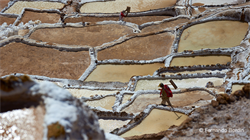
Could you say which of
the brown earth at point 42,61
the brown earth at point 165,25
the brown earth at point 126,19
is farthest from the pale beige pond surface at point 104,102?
the brown earth at point 126,19

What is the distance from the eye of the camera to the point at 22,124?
3.86 m

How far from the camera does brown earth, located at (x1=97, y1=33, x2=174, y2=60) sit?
1485 centimetres

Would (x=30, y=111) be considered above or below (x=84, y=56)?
above

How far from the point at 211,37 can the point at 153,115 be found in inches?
324

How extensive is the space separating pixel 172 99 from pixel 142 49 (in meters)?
5.99

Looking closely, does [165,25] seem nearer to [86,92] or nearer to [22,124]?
[86,92]

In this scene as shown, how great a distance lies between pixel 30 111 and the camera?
391cm

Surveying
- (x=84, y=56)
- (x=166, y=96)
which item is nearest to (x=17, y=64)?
(x=84, y=56)

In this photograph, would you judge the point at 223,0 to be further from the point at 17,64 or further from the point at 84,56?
the point at 17,64

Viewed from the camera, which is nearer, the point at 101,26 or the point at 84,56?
the point at 84,56

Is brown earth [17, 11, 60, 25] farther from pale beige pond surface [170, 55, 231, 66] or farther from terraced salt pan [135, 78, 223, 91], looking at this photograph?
terraced salt pan [135, 78, 223, 91]

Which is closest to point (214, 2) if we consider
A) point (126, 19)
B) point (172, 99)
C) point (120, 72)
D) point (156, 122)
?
point (126, 19)

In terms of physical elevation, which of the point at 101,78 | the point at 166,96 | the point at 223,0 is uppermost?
the point at 223,0

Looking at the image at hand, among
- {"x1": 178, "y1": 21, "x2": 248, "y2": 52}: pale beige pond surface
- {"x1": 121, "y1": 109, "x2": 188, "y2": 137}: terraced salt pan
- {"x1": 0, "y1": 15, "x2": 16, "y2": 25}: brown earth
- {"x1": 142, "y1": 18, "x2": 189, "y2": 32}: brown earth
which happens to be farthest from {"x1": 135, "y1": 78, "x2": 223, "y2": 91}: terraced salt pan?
{"x1": 0, "y1": 15, "x2": 16, "y2": 25}: brown earth
